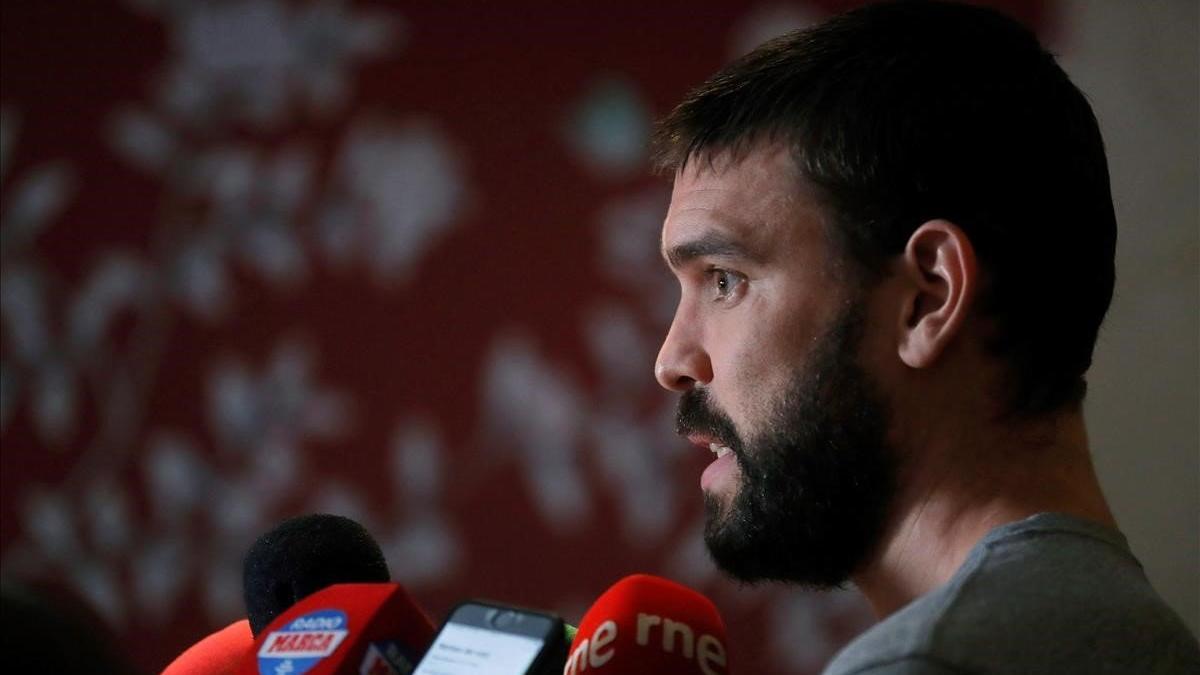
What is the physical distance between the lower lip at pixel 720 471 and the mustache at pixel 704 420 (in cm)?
1

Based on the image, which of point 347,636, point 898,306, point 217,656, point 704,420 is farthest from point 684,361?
point 217,656

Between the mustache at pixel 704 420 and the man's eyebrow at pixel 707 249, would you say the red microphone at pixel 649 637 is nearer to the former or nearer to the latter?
the mustache at pixel 704 420

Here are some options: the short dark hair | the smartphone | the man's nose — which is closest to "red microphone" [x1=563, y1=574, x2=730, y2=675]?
the smartphone

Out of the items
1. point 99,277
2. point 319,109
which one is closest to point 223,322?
point 99,277

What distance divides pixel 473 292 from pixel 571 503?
44cm

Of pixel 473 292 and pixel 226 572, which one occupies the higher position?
pixel 473 292

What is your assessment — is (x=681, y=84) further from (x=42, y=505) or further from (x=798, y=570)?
(x=798, y=570)

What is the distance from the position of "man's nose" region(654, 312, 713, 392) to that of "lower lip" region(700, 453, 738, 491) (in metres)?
0.05

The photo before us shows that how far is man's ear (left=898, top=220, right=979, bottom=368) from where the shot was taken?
820mm

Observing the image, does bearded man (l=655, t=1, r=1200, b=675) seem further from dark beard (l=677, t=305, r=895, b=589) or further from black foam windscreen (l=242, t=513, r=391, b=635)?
black foam windscreen (l=242, t=513, r=391, b=635)

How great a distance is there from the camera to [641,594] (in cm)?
90

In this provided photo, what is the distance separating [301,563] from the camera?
39.4 inches

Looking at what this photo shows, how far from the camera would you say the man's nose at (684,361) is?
910 mm

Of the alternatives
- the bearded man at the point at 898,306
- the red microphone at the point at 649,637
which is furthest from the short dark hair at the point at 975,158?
the red microphone at the point at 649,637
